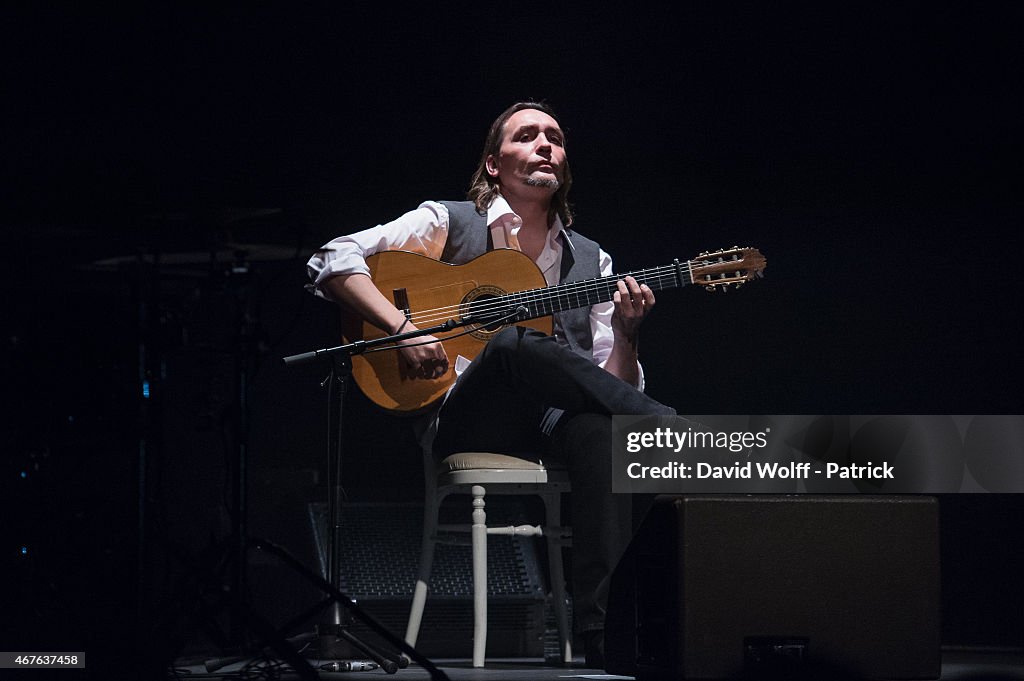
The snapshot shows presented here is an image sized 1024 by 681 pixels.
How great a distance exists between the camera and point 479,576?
2.98m

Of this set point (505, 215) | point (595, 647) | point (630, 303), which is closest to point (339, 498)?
point (595, 647)

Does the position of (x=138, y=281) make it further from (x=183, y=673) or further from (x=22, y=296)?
(x=183, y=673)

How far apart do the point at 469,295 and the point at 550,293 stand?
0.67 feet

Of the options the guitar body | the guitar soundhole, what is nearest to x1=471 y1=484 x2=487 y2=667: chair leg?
the guitar body

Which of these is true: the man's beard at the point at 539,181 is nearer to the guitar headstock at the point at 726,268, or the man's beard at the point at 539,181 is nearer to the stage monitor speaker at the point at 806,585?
the guitar headstock at the point at 726,268

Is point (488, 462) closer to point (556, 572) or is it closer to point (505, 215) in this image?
point (556, 572)

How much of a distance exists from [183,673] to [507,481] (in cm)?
83

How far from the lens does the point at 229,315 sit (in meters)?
3.77

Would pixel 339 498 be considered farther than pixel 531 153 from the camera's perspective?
No

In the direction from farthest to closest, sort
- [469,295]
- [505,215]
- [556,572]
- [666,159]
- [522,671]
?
[666,159] → [505,215] → [469,295] → [556,572] → [522,671]

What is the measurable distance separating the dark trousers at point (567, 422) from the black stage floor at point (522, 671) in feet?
0.51

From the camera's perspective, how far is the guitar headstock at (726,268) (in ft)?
10.8

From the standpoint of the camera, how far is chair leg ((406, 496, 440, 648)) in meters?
3.04

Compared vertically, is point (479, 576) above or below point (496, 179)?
below
